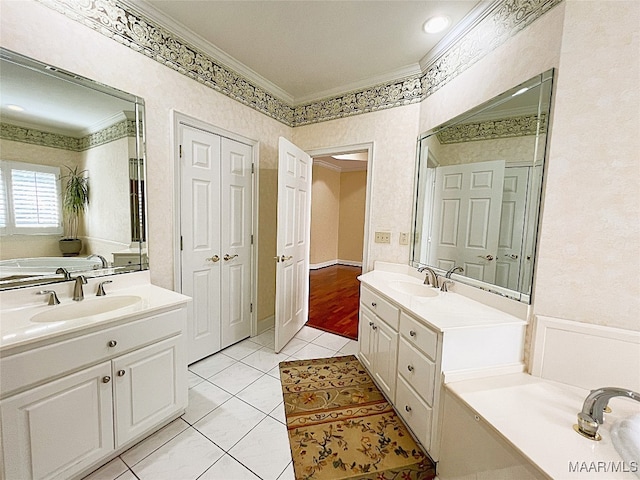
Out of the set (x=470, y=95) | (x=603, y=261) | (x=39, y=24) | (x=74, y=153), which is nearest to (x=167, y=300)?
(x=74, y=153)

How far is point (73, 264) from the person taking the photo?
60.6 inches

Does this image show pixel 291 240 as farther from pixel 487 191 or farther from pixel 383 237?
pixel 487 191

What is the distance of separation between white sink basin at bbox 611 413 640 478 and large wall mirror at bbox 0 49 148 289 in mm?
2529

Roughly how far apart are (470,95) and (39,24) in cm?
257

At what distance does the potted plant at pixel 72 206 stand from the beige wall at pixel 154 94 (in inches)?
14.2

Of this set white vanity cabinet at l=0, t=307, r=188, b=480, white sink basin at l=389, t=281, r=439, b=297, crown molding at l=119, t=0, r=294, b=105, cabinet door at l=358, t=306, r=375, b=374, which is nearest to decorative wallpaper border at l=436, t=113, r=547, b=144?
white sink basin at l=389, t=281, r=439, b=297

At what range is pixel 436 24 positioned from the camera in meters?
1.79

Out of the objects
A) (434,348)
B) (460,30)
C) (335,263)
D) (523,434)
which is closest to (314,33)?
(460,30)

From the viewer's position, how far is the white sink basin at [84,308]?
52.7 inches

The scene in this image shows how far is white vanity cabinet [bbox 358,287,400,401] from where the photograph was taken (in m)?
1.71

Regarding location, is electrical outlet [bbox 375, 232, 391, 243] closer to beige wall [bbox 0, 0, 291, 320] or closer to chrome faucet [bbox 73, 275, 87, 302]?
beige wall [bbox 0, 0, 291, 320]

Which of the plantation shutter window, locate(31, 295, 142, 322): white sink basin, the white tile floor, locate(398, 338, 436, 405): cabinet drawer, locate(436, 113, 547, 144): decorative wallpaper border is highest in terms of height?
locate(436, 113, 547, 144): decorative wallpaper border

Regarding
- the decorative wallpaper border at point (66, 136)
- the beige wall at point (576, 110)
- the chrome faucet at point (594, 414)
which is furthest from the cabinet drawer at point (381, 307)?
the decorative wallpaper border at point (66, 136)

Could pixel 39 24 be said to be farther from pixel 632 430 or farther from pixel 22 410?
pixel 632 430
